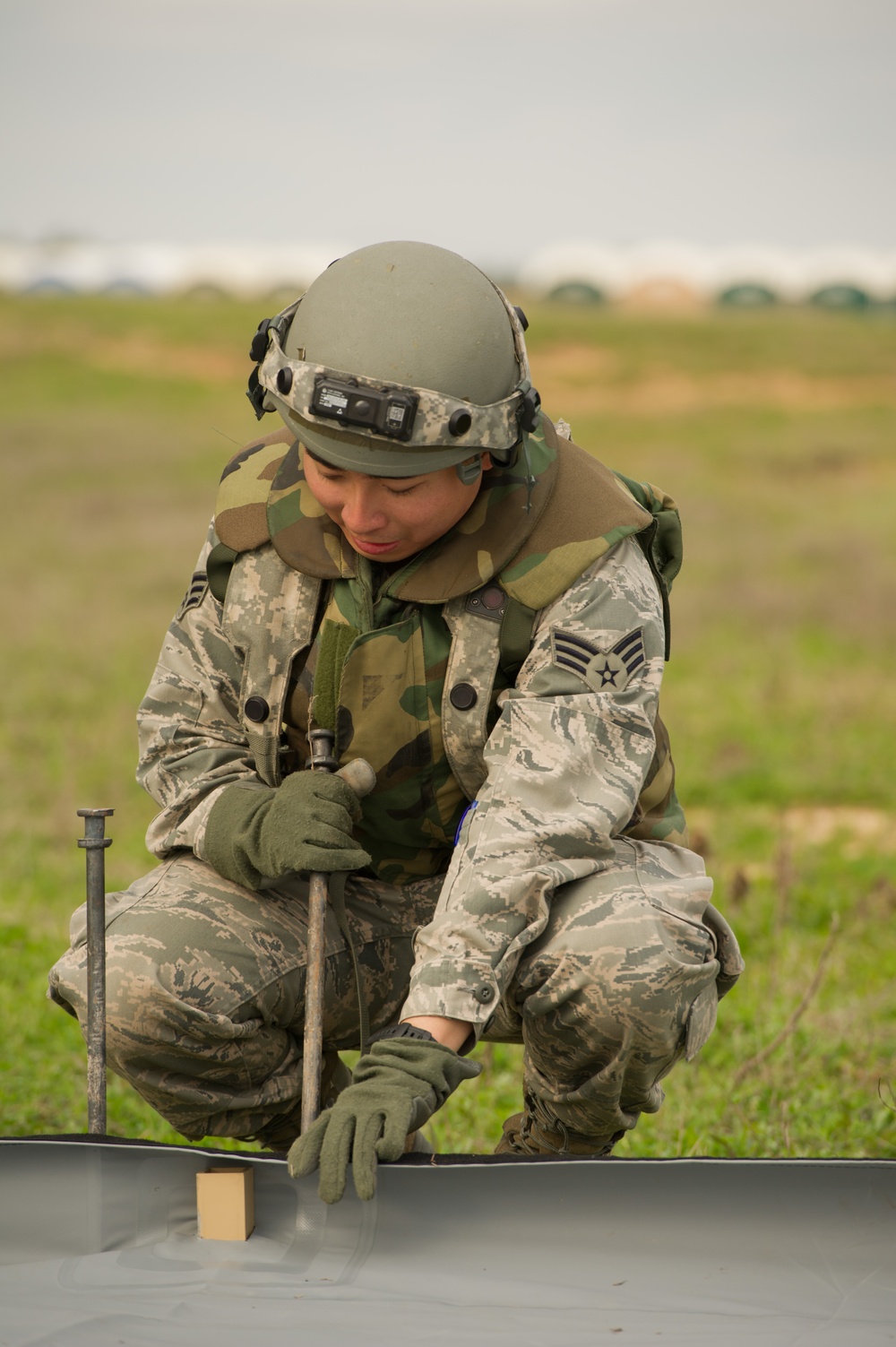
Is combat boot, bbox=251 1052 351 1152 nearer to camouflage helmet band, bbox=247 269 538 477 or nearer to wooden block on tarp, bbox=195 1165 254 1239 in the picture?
wooden block on tarp, bbox=195 1165 254 1239

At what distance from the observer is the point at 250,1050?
275 centimetres

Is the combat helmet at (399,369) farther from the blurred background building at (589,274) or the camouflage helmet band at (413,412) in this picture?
the blurred background building at (589,274)

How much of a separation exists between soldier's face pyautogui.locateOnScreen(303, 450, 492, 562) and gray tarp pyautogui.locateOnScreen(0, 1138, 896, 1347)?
3.48 feet

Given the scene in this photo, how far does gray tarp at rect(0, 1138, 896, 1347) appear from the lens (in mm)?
2035

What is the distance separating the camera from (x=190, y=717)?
9.44ft

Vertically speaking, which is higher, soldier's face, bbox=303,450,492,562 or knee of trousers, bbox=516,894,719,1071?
soldier's face, bbox=303,450,492,562

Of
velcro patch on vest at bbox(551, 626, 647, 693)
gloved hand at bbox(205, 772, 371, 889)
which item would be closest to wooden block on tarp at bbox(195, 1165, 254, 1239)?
gloved hand at bbox(205, 772, 371, 889)

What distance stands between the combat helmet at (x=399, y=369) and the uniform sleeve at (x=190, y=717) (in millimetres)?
502

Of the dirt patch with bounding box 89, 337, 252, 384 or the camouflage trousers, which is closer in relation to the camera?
the camouflage trousers

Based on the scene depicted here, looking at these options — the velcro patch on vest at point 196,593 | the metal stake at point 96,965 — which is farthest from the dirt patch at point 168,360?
the metal stake at point 96,965

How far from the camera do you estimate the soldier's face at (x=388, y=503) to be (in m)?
2.54

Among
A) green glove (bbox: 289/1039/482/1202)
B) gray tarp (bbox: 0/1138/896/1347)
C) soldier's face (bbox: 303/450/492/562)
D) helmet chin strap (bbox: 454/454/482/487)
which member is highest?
helmet chin strap (bbox: 454/454/482/487)

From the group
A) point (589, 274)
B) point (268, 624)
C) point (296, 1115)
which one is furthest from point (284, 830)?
point (589, 274)

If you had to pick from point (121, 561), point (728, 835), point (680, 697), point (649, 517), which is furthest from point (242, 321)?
point (649, 517)
